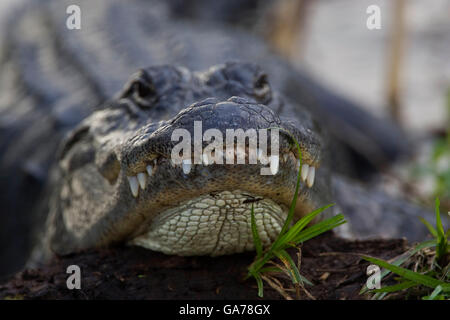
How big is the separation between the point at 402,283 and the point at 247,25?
6.59 meters

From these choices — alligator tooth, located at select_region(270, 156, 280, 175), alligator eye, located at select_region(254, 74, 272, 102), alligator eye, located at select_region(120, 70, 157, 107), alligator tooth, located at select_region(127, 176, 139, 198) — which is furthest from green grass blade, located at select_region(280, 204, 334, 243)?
alligator eye, located at select_region(120, 70, 157, 107)

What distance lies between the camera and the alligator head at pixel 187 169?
1834 millimetres

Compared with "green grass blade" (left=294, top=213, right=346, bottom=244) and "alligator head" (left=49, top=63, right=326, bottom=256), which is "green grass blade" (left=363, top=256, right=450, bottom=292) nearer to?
"green grass blade" (left=294, top=213, right=346, bottom=244)

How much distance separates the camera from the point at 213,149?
179cm

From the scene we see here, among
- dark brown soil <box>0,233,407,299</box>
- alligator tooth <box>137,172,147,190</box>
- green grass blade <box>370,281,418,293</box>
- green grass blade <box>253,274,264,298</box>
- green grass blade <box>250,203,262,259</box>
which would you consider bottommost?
dark brown soil <box>0,233,407,299</box>

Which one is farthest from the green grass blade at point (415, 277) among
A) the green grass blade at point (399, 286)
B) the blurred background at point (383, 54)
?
the blurred background at point (383, 54)

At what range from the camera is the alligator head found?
1.83 meters

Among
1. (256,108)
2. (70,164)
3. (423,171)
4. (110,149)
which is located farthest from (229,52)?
(256,108)

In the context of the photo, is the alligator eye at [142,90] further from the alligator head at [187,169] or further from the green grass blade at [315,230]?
the green grass blade at [315,230]

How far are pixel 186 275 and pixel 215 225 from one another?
0.89 ft

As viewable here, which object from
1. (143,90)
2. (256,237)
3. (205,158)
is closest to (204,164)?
(205,158)

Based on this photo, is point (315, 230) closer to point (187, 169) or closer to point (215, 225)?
point (215, 225)
